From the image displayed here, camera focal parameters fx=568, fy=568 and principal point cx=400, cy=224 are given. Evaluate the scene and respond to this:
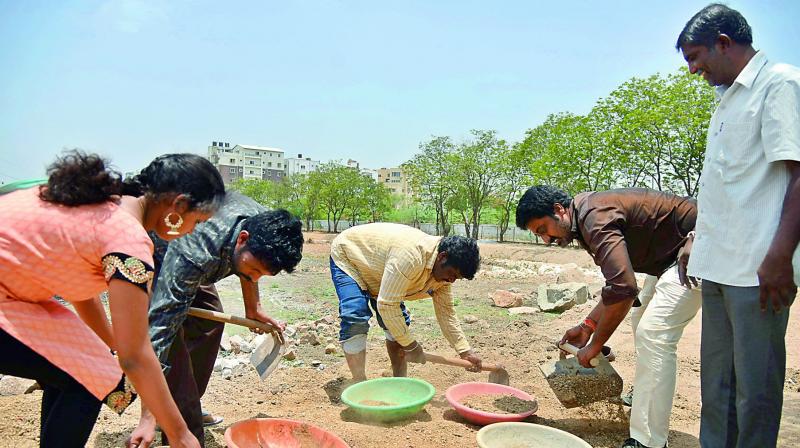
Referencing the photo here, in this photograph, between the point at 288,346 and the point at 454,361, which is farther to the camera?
the point at 288,346

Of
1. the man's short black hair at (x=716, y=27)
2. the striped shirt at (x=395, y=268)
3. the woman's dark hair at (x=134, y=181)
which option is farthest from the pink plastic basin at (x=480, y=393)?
the man's short black hair at (x=716, y=27)

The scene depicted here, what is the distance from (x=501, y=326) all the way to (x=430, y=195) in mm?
27207

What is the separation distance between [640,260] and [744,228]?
3.53ft

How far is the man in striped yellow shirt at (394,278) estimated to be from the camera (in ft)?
12.0

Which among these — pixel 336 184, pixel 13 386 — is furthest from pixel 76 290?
pixel 336 184

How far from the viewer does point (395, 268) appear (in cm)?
369

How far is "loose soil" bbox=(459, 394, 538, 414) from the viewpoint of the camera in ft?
11.5

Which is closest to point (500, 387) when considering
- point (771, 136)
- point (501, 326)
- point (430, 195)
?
point (771, 136)

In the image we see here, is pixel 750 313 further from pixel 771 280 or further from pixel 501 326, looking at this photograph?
pixel 501 326

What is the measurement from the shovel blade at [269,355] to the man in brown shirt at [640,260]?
1605mm

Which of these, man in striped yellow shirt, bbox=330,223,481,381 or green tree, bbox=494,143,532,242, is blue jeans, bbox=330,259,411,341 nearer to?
man in striped yellow shirt, bbox=330,223,481,381

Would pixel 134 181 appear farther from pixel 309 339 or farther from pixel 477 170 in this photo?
pixel 477 170

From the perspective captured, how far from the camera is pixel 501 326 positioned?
24.0ft

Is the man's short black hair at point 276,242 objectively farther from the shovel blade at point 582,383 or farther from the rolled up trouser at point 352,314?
the shovel blade at point 582,383
